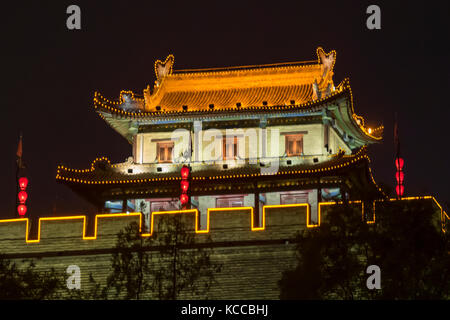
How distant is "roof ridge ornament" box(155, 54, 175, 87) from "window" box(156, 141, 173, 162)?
2.81 metres

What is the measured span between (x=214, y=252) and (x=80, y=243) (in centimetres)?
356

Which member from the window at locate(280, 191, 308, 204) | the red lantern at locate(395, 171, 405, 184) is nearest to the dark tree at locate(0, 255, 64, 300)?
the window at locate(280, 191, 308, 204)

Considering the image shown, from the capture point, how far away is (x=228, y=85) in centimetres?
3797

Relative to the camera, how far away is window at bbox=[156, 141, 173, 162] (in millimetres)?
36406

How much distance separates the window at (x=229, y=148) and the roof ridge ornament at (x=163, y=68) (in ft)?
12.6

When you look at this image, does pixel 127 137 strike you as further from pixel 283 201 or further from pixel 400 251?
pixel 400 251

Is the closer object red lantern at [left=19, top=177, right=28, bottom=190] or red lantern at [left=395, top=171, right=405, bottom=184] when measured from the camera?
red lantern at [left=395, top=171, right=405, bottom=184]

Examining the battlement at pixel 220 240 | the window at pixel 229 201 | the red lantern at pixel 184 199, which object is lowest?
the battlement at pixel 220 240

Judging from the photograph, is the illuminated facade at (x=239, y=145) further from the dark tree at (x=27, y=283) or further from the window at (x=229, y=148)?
the dark tree at (x=27, y=283)

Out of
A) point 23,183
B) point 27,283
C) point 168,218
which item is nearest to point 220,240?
point 168,218

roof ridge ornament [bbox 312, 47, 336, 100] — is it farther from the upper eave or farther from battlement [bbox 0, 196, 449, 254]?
battlement [bbox 0, 196, 449, 254]

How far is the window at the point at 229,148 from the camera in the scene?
118 feet

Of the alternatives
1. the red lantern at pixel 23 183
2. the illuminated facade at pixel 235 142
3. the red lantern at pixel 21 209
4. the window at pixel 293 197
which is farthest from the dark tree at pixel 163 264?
the window at pixel 293 197
